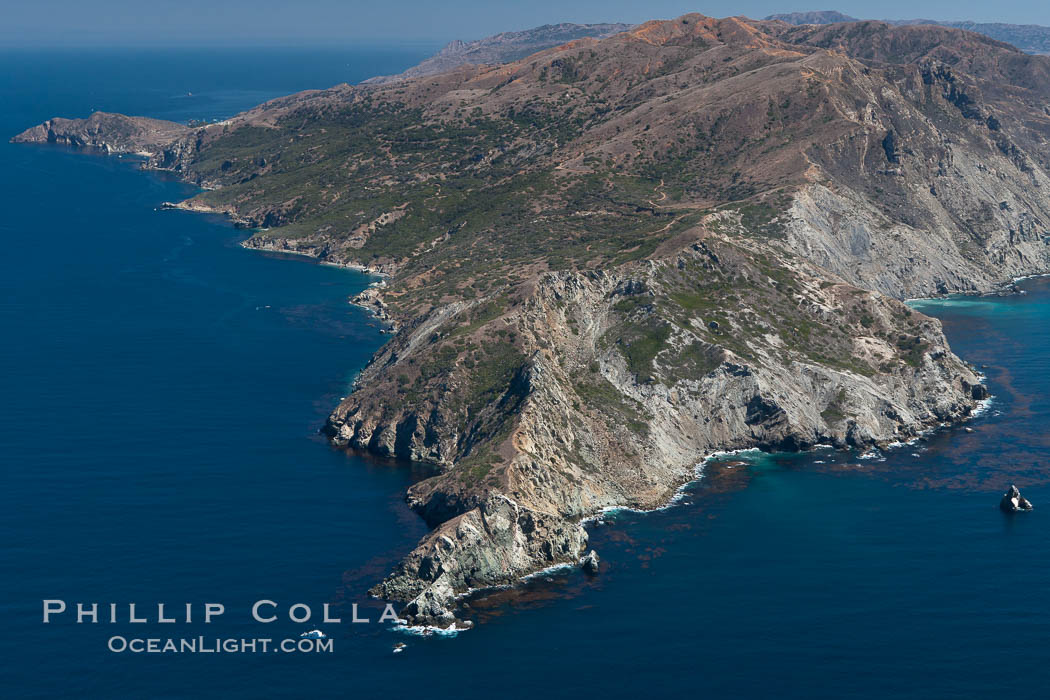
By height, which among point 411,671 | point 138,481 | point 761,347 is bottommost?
point 411,671

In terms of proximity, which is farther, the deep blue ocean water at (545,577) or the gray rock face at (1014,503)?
the gray rock face at (1014,503)

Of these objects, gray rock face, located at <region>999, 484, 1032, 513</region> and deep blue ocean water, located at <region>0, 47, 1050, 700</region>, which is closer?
deep blue ocean water, located at <region>0, 47, 1050, 700</region>

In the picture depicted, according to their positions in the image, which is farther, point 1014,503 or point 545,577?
point 1014,503

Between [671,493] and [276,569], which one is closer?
[276,569]

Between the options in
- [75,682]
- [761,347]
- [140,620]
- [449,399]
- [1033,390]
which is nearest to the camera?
[75,682]

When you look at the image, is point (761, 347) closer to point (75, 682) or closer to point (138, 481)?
point (138, 481)

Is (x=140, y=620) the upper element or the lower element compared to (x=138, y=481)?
lower

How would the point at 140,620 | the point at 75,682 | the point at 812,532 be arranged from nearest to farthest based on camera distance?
the point at 75,682
the point at 140,620
the point at 812,532

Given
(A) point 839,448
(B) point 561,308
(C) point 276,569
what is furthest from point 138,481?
(A) point 839,448
